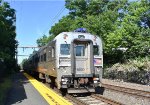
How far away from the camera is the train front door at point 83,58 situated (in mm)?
18312

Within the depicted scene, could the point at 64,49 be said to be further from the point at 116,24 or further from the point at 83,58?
the point at 116,24

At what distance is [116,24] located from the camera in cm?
4488

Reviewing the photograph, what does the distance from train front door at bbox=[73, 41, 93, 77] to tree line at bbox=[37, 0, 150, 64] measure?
64.9 ft

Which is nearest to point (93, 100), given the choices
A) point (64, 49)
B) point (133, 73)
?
point (64, 49)

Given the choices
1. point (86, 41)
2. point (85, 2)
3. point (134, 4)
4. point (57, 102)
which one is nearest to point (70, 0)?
point (85, 2)

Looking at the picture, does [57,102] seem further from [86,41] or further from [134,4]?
[134,4]

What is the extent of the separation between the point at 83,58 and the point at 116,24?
27.1 meters

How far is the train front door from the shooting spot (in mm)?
18312

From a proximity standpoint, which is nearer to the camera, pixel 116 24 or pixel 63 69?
pixel 63 69

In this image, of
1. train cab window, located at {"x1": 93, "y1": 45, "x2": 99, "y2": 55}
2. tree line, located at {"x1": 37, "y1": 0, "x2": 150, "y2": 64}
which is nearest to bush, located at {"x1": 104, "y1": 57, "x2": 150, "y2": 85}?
tree line, located at {"x1": 37, "y1": 0, "x2": 150, "y2": 64}

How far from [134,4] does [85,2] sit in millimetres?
13137

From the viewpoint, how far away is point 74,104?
50.3ft

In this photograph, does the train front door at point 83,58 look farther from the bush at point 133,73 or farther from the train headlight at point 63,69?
the bush at point 133,73

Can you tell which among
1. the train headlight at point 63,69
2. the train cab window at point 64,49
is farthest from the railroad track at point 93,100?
the train cab window at point 64,49
